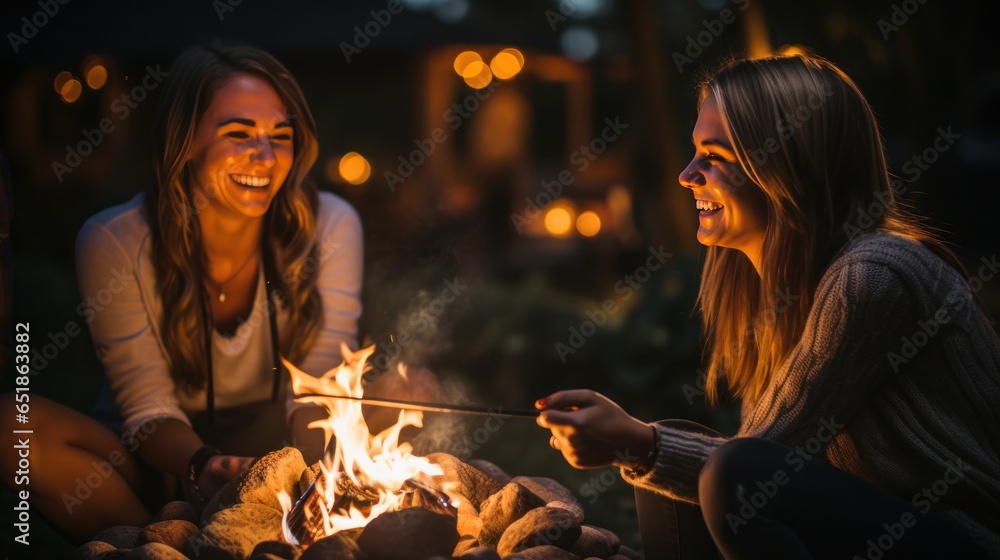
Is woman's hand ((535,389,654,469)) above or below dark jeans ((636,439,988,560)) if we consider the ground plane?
above

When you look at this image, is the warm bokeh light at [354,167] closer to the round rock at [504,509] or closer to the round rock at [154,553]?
the round rock at [504,509]

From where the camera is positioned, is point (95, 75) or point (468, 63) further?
point (468, 63)

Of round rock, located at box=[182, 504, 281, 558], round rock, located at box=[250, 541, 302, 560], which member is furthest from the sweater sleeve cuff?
round rock, located at box=[182, 504, 281, 558]

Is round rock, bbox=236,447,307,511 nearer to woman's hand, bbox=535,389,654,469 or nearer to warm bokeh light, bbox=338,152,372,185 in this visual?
woman's hand, bbox=535,389,654,469

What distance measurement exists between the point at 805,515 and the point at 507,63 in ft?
38.1

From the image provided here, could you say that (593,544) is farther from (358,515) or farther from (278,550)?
(278,550)

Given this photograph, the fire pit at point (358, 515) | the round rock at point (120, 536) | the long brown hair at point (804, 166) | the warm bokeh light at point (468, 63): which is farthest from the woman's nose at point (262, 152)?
the warm bokeh light at point (468, 63)

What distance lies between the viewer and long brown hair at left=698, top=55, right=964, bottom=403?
2.72 meters

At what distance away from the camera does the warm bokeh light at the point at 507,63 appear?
41.9ft

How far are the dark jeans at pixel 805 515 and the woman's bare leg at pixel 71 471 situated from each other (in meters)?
2.41

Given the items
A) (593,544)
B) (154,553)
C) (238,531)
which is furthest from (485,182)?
(154,553)

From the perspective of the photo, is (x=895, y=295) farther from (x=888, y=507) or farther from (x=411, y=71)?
(x=411, y=71)

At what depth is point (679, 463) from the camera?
266 centimetres

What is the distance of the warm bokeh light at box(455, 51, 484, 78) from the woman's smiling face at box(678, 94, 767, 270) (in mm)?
9412
